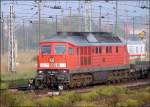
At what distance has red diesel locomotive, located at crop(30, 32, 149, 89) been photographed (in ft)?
92.7

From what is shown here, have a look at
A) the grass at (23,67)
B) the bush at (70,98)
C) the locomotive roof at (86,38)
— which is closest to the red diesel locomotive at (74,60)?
the locomotive roof at (86,38)

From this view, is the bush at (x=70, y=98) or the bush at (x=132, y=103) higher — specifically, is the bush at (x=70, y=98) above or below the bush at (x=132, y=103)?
above

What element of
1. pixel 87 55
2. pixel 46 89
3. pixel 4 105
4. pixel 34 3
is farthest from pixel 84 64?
pixel 4 105

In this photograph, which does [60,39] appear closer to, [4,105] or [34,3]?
[34,3]

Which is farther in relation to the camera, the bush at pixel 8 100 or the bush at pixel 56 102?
the bush at pixel 56 102

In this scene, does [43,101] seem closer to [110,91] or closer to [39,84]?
[110,91]

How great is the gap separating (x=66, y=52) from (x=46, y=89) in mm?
2486

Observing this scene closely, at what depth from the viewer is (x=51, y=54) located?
28.8 metres

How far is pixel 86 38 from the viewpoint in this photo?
1203 inches

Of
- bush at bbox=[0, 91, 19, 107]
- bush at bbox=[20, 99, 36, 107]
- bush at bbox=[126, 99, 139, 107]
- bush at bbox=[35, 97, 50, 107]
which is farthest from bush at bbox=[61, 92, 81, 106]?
bush at bbox=[126, 99, 139, 107]

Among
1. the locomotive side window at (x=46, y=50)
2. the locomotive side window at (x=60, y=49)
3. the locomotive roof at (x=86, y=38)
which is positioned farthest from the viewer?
the locomotive roof at (x=86, y=38)

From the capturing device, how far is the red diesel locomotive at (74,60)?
2827cm

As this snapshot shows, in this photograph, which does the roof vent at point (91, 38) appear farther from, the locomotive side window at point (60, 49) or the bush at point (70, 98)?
the bush at point (70, 98)

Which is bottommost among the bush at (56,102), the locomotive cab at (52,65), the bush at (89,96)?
the bush at (89,96)
